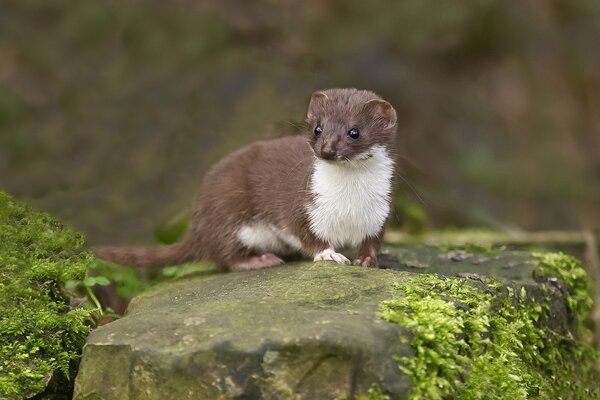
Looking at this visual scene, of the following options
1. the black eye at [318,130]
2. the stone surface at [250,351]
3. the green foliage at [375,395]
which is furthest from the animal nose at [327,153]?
the green foliage at [375,395]

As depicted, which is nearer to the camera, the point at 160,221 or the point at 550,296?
the point at 550,296

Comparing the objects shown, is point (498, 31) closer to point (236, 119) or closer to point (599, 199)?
point (599, 199)

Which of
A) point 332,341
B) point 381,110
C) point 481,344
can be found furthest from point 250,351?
Result: point 381,110

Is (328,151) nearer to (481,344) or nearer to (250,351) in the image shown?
(481,344)

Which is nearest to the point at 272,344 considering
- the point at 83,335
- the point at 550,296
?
the point at 83,335

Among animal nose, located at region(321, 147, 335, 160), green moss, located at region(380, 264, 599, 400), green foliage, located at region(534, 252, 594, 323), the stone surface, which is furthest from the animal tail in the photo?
green foliage, located at region(534, 252, 594, 323)

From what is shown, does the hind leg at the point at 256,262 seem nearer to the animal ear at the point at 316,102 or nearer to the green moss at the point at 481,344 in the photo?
the animal ear at the point at 316,102
